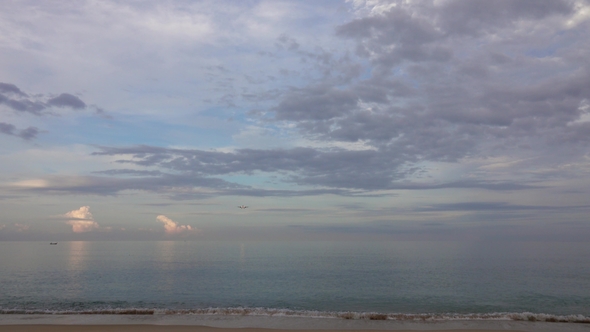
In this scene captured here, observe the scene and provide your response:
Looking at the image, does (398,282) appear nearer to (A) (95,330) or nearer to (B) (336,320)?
(B) (336,320)

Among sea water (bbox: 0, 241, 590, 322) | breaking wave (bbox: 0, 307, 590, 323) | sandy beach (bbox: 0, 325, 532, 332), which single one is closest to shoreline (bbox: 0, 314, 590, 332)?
sandy beach (bbox: 0, 325, 532, 332)

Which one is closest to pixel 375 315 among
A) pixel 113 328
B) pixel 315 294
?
pixel 315 294

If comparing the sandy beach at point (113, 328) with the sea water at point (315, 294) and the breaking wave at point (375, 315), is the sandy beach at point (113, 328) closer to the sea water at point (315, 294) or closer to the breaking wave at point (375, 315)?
the breaking wave at point (375, 315)

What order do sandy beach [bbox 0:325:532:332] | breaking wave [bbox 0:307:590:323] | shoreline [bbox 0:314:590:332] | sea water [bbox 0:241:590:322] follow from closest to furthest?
1. sandy beach [bbox 0:325:532:332]
2. shoreline [bbox 0:314:590:332]
3. breaking wave [bbox 0:307:590:323]
4. sea water [bbox 0:241:590:322]

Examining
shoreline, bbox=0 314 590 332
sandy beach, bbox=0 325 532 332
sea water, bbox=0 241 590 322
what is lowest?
sea water, bbox=0 241 590 322

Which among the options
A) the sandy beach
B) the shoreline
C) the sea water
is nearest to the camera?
the sandy beach

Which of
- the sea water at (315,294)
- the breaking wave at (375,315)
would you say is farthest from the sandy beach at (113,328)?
the sea water at (315,294)

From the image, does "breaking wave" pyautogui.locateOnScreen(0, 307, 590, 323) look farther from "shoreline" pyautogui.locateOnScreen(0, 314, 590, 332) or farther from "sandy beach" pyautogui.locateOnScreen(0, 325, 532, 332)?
"sandy beach" pyautogui.locateOnScreen(0, 325, 532, 332)

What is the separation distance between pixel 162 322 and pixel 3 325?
36.7ft

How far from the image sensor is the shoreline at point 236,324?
24031mm

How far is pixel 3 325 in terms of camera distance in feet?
82.6

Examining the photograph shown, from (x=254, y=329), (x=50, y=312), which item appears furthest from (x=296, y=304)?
(x=50, y=312)

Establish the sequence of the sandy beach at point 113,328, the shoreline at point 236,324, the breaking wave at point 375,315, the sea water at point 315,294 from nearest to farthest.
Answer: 1. the sandy beach at point 113,328
2. the shoreline at point 236,324
3. the breaking wave at point 375,315
4. the sea water at point 315,294

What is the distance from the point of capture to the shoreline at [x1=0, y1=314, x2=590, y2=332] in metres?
24.0
